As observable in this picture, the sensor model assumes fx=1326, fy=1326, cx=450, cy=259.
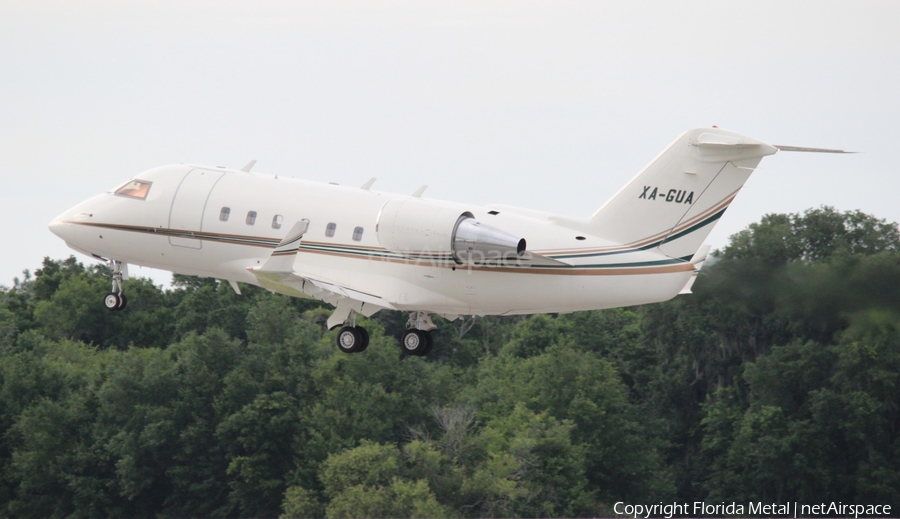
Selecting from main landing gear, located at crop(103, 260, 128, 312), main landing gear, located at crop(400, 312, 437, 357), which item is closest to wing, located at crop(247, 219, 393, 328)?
main landing gear, located at crop(400, 312, 437, 357)

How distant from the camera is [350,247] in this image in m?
28.2

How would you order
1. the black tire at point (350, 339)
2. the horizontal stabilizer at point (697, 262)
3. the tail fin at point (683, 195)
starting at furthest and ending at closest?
1. the black tire at point (350, 339)
2. the horizontal stabilizer at point (697, 262)
3. the tail fin at point (683, 195)

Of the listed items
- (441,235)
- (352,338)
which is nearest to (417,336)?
(352,338)

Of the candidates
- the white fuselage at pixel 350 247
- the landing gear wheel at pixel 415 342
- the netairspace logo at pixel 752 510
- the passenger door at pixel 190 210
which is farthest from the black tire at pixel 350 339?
the netairspace logo at pixel 752 510

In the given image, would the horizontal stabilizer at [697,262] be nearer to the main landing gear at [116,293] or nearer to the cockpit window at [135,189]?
the cockpit window at [135,189]

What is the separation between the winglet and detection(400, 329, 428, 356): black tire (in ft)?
11.5

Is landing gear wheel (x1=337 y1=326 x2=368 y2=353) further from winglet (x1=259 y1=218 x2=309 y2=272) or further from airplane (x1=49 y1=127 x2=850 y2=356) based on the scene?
winglet (x1=259 y1=218 x2=309 y2=272)

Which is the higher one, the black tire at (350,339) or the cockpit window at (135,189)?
the cockpit window at (135,189)

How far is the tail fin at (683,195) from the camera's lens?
26.7m

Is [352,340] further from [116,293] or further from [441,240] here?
[116,293]

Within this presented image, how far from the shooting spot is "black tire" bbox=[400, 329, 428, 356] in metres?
29.0

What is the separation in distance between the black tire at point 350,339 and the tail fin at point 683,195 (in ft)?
19.1

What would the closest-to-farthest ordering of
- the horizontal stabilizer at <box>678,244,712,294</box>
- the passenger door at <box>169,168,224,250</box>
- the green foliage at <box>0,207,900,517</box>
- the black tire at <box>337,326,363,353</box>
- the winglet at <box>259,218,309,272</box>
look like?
the winglet at <box>259,218,309,272</box>, the horizontal stabilizer at <box>678,244,712,294</box>, the black tire at <box>337,326,363,353</box>, the passenger door at <box>169,168,224,250</box>, the green foliage at <box>0,207,900,517</box>

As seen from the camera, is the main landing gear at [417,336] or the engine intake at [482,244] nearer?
the engine intake at [482,244]
